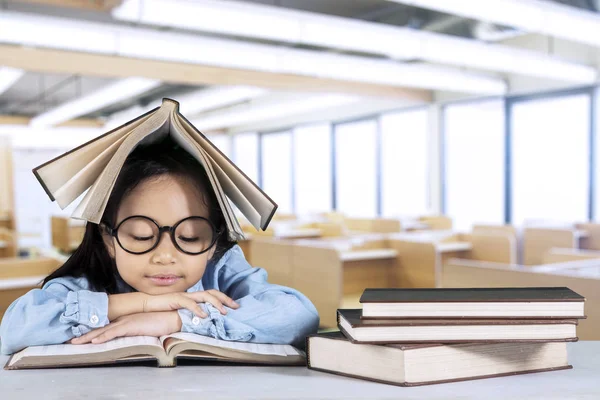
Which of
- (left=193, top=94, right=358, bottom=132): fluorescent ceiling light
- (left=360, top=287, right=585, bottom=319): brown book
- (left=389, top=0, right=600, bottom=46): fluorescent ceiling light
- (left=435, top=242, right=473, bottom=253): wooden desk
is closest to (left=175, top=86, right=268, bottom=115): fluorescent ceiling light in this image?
(left=193, top=94, right=358, bottom=132): fluorescent ceiling light

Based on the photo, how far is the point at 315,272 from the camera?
13.9 feet

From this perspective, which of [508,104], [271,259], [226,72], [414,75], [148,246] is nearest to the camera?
[148,246]

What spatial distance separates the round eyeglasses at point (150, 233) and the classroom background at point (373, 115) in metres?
0.13

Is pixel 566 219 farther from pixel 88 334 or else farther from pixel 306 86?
pixel 88 334

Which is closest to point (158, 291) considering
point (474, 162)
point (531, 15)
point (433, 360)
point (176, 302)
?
point (176, 302)

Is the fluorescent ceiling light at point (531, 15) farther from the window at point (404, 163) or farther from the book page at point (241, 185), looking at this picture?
the window at point (404, 163)

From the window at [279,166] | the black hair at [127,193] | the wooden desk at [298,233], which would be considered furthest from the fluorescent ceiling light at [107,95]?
the black hair at [127,193]

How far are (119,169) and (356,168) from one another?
9306 millimetres

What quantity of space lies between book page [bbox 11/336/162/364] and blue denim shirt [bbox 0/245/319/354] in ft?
0.09

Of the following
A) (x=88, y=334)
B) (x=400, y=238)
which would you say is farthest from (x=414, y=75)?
(x=88, y=334)

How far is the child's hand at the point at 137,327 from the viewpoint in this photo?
867 millimetres

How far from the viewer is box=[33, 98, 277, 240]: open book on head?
84 cm

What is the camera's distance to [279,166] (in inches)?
485

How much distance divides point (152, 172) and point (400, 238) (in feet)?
12.0
